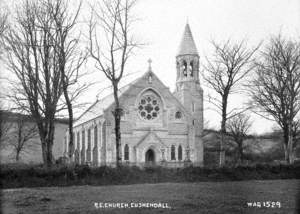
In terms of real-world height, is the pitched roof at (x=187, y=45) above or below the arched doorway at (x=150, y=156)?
above

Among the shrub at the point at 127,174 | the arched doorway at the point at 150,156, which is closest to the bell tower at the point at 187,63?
the arched doorway at the point at 150,156

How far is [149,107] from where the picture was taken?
51.3 meters

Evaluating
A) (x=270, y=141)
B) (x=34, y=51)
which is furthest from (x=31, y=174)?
(x=270, y=141)

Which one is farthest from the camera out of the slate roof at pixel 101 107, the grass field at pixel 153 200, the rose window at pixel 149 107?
the slate roof at pixel 101 107

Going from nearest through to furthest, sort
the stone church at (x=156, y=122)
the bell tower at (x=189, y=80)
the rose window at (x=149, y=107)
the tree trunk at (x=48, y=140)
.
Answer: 1. the tree trunk at (x=48, y=140)
2. the stone church at (x=156, y=122)
3. the rose window at (x=149, y=107)
4. the bell tower at (x=189, y=80)

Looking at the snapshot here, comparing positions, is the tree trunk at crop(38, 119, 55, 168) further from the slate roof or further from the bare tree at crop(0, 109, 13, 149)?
the slate roof

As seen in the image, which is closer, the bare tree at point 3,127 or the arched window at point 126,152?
the bare tree at point 3,127

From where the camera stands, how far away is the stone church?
4912 centimetres

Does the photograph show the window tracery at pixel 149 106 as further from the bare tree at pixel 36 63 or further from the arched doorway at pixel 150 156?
the bare tree at pixel 36 63

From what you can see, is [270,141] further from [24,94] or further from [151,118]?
[24,94]

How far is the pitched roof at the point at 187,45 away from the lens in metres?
54.7

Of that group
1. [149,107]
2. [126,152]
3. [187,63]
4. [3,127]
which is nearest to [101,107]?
[149,107]

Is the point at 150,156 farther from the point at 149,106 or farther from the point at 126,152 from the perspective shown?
the point at 149,106

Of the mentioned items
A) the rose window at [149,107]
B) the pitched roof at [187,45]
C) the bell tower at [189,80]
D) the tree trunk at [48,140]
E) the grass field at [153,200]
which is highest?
the pitched roof at [187,45]
